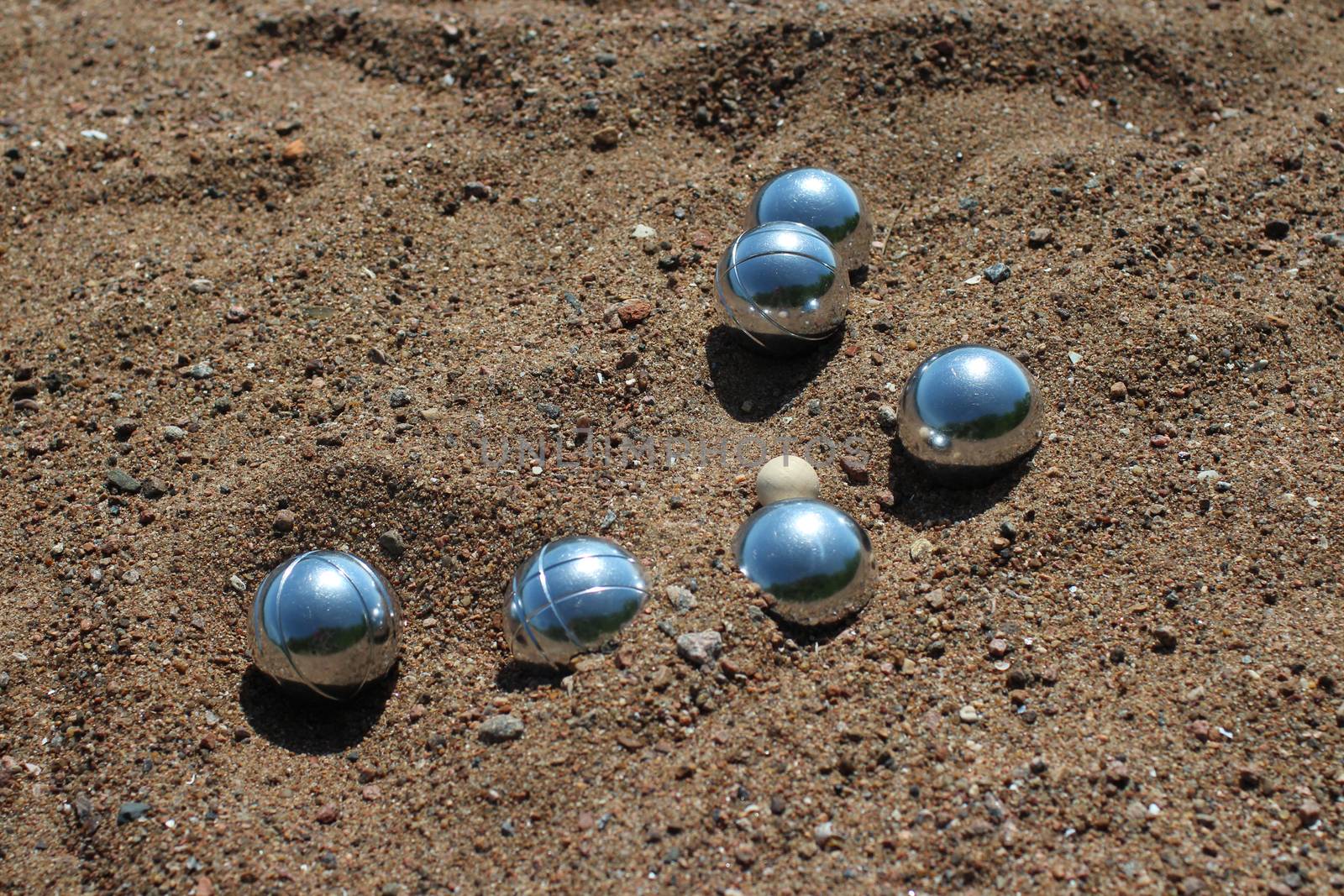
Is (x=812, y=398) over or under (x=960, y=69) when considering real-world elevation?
under

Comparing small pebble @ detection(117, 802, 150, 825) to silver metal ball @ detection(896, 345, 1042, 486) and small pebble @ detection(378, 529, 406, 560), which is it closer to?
small pebble @ detection(378, 529, 406, 560)

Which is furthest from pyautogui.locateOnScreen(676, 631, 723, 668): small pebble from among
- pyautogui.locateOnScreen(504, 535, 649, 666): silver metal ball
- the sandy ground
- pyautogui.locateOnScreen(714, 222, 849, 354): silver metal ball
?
pyautogui.locateOnScreen(714, 222, 849, 354): silver metal ball

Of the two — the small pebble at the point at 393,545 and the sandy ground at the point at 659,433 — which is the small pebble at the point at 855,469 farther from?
the small pebble at the point at 393,545

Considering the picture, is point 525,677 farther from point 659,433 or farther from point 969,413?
point 969,413

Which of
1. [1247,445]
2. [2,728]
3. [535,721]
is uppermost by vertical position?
[1247,445]

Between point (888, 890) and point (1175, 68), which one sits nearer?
point (888, 890)

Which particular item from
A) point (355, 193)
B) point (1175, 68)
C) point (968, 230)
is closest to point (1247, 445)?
point (968, 230)

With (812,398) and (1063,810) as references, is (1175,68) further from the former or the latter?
(1063,810)

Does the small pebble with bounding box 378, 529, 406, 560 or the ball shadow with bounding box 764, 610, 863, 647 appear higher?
the ball shadow with bounding box 764, 610, 863, 647

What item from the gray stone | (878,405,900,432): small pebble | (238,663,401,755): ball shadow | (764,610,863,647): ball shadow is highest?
(878,405,900,432): small pebble
